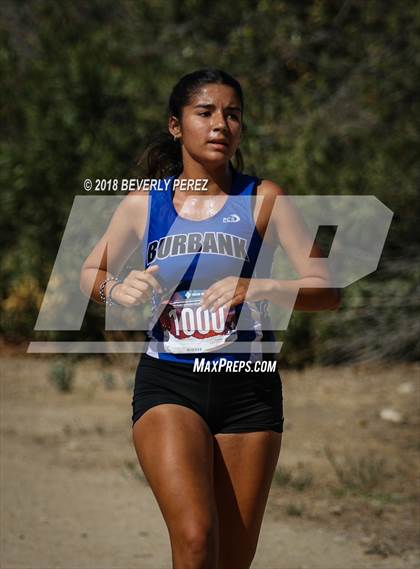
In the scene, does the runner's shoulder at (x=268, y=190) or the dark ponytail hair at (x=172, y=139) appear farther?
the dark ponytail hair at (x=172, y=139)

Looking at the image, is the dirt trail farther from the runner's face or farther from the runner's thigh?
the runner's face

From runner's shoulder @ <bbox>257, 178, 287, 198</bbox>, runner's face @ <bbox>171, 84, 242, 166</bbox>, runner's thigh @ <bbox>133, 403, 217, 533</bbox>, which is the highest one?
runner's face @ <bbox>171, 84, 242, 166</bbox>

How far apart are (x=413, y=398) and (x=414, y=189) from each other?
169cm

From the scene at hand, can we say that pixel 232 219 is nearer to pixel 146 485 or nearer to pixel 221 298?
pixel 221 298

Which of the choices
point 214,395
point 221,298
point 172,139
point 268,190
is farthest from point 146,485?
point 221,298

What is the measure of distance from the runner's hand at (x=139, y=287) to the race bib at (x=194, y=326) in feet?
0.46

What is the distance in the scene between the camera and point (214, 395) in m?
3.56

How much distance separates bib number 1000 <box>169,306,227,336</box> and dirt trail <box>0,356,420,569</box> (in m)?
2.18

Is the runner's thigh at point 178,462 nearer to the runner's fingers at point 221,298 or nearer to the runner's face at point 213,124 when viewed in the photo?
the runner's fingers at point 221,298

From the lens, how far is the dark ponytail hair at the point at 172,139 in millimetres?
3840

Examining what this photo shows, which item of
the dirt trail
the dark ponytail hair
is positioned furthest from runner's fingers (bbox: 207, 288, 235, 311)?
the dirt trail

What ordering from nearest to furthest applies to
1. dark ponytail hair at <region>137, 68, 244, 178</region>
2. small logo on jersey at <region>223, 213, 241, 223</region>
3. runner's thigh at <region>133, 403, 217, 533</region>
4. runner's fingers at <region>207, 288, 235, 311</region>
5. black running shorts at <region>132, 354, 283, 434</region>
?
runner's thigh at <region>133, 403, 217, 533</region>
runner's fingers at <region>207, 288, 235, 311</region>
black running shorts at <region>132, 354, 283, 434</region>
small logo on jersey at <region>223, 213, 241, 223</region>
dark ponytail hair at <region>137, 68, 244, 178</region>

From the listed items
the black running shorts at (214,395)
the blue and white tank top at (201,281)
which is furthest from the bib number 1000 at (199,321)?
the black running shorts at (214,395)

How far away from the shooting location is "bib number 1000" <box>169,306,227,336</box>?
3.60 meters
